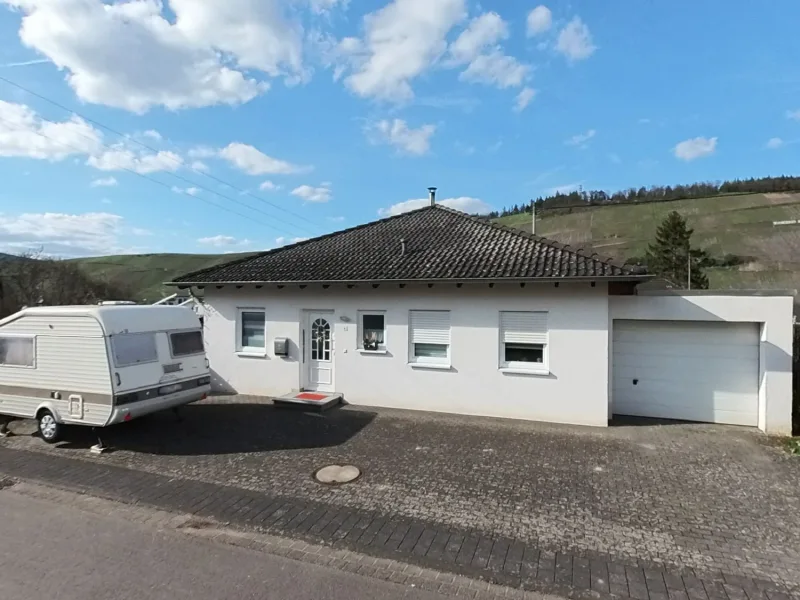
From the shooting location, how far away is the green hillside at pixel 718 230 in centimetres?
3084

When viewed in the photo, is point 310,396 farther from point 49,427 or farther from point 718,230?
point 718,230

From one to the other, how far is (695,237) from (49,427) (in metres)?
43.9

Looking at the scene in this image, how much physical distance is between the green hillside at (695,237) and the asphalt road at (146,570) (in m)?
25.7

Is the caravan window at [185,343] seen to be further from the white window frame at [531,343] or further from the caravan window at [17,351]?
the white window frame at [531,343]

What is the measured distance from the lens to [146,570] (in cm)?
440

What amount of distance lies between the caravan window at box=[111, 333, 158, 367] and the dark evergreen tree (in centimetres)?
3436

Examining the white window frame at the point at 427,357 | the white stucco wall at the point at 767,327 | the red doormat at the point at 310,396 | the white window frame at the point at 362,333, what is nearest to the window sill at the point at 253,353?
the red doormat at the point at 310,396

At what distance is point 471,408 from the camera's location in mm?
10336

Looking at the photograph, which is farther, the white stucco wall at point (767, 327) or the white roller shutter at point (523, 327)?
the white roller shutter at point (523, 327)

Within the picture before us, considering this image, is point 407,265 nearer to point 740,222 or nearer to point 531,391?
point 531,391

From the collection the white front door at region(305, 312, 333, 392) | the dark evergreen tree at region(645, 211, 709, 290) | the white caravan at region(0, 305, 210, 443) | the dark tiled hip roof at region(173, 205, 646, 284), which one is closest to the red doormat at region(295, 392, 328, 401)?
the white front door at region(305, 312, 333, 392)

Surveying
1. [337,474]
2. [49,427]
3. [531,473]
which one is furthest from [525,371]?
[49,427]

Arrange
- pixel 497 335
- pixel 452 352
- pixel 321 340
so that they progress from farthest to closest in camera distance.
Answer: pixel 321 340 < pixel 452 352 < pixel 497 335

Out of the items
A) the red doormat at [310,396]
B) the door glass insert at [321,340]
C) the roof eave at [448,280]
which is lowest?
the red doormat at [310,396]
